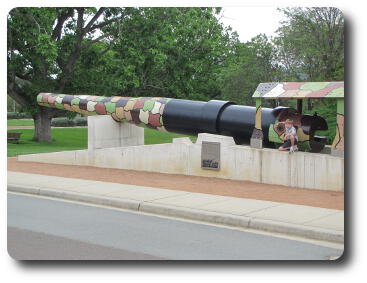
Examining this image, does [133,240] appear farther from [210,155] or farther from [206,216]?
[210,155]

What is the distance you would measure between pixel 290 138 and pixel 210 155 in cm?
222

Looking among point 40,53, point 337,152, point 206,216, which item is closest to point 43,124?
point 40,53

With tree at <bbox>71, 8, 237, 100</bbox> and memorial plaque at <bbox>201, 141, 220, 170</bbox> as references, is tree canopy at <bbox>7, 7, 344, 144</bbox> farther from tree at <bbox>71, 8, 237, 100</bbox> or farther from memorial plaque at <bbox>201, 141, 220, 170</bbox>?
memorial plaque at <bbox>201, 141, 220, 170</bbox>

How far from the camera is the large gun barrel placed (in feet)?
42.2

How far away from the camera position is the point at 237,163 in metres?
13.1

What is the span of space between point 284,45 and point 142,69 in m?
8.65

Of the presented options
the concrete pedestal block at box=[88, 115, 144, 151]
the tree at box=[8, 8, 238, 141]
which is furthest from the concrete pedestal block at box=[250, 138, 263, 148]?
the tree at box=[8, 8, 238, 141]

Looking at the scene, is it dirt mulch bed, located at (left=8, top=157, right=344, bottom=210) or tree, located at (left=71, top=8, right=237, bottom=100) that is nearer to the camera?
dirt mulch bed, located at (left=8, top=157, right=344, bottom=210)

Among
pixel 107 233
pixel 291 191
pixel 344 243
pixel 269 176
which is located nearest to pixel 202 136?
pixel 269 176

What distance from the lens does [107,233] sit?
842cm

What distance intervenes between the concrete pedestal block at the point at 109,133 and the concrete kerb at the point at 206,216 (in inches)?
190

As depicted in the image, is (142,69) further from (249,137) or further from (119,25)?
(249,137)

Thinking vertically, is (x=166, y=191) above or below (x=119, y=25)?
below

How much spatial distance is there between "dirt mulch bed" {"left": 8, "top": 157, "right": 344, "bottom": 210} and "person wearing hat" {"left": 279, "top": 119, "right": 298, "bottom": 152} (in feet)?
3.01
